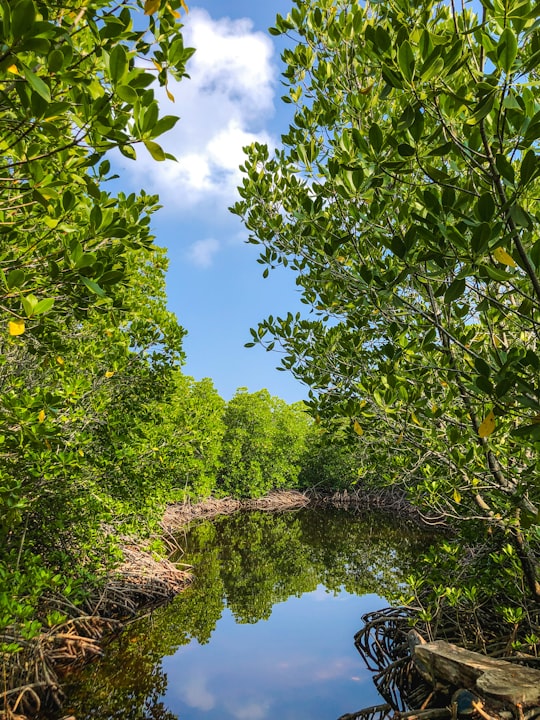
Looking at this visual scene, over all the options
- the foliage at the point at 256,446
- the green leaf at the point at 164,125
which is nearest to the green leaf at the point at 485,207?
the green leaf at the point at 164,125

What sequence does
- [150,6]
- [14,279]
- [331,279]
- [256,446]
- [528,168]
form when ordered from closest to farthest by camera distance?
[528,168]
[150,6]
[14,279]
[331,279]
[256,446]

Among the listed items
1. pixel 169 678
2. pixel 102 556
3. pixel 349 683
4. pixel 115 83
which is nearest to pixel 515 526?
pixel 349 683

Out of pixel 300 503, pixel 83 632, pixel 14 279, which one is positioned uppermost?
pixel 14 279

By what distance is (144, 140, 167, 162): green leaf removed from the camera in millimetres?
1541

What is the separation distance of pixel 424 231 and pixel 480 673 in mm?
4143

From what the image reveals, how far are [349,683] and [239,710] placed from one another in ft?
5.08

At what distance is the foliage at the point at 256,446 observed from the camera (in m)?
22.0

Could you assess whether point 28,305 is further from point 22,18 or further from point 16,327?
point 22,18

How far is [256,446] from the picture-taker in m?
22.4

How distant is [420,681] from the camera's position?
491 cm

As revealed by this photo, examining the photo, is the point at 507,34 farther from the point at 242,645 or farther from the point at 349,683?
the point at 242,645

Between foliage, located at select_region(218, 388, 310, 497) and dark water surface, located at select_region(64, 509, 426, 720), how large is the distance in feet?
31.0

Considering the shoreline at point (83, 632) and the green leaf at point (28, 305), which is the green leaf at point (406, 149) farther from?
the shoreline at point (83, 632)

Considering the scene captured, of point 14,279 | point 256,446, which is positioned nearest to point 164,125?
point 14,279
